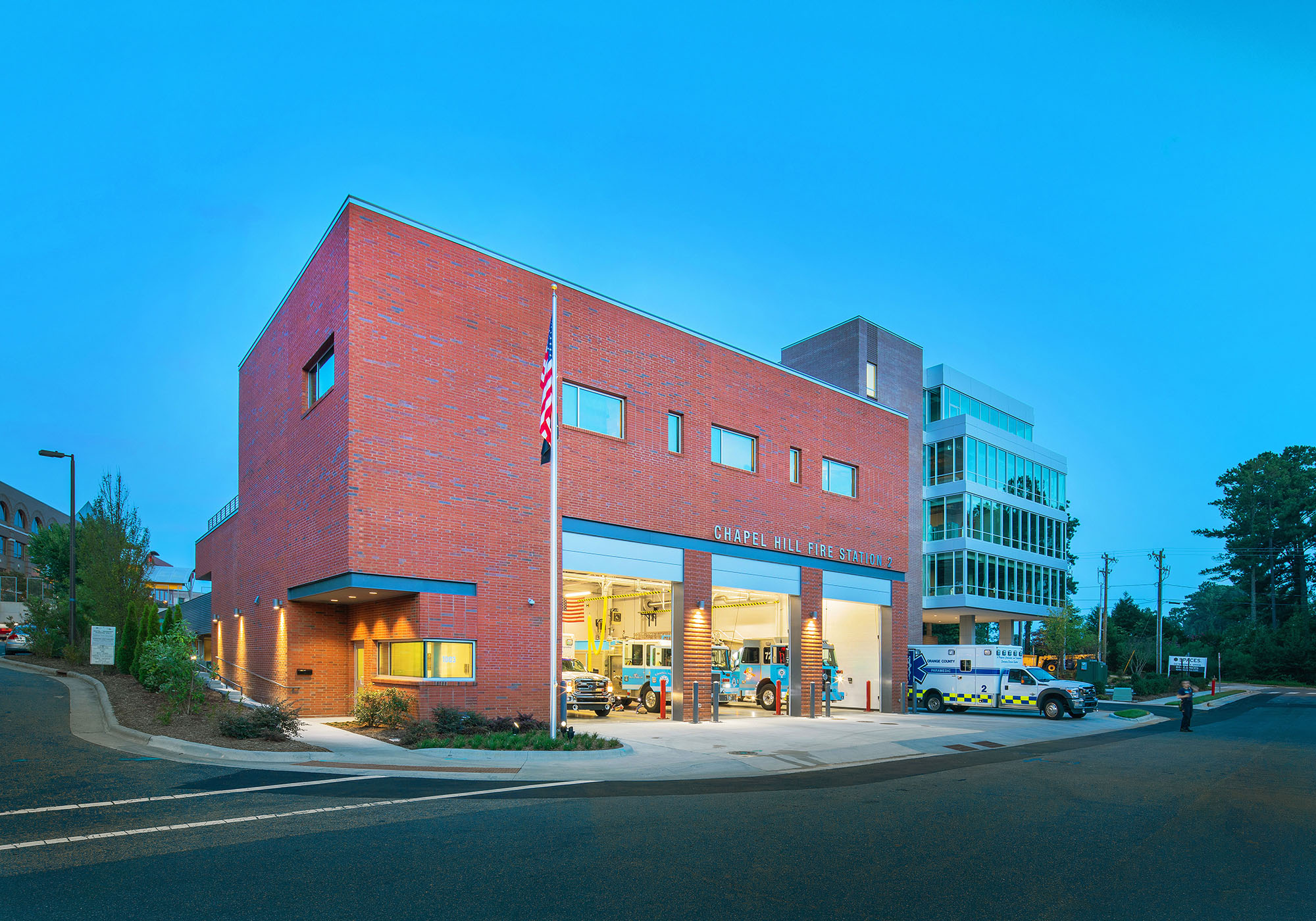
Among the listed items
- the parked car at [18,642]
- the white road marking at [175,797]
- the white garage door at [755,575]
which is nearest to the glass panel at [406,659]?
the white road marking at [175,797]

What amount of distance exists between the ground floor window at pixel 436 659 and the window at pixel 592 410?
22.8ft

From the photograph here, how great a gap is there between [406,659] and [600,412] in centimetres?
881

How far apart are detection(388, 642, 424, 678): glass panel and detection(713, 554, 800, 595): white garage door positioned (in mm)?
10906

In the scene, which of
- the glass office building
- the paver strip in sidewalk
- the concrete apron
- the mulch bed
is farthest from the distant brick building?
the glass office building

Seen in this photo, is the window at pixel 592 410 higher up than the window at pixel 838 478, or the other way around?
the window at pixel 592 410

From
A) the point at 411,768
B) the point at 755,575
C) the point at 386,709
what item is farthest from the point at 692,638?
the point at 411,768

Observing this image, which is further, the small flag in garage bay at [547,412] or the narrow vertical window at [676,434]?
the narrow vertical window at [676,434]

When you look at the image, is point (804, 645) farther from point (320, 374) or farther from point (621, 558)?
point (320, 374)

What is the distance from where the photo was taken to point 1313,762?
20.4 m

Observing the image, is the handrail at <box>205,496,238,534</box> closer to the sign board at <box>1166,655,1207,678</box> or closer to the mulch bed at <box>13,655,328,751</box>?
the mulch bed at <box>13,655,328,751</box>

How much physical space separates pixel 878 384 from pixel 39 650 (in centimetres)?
4404

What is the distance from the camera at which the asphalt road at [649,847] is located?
7352mm

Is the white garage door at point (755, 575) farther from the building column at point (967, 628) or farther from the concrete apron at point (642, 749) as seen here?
the building column at point (967, 628)

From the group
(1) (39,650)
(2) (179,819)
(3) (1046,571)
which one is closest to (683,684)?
(2) (179,819)
